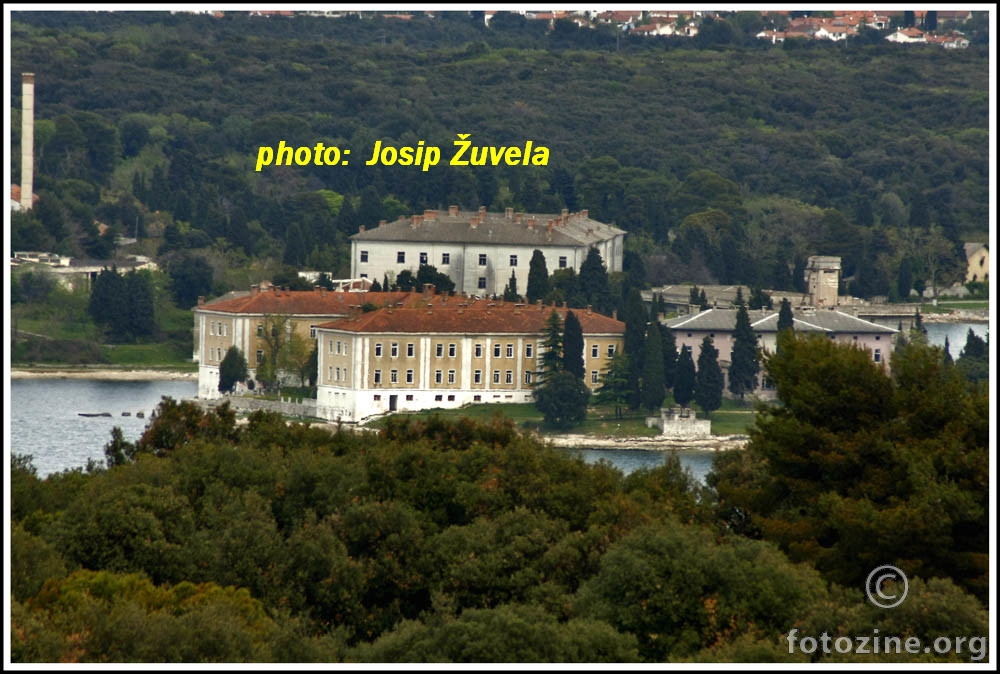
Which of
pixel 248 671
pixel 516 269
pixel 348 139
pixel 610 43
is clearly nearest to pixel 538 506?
pixel 248 671

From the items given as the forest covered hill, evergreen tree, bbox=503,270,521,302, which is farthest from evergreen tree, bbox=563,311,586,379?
the forest covered hill

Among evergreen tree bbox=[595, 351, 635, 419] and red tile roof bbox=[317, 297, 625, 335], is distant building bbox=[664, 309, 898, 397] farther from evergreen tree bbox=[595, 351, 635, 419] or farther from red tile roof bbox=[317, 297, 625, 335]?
evergreen tree bbox=[595, 351, 635, 419]

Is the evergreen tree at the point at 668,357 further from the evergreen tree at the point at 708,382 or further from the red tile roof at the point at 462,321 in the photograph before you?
the red tile roof at the point at 462,321

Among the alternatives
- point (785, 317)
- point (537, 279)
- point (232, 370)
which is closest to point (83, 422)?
point (232, 370)

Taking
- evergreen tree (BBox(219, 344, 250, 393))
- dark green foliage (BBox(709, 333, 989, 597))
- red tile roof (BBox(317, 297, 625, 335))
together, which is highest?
dark green foliage (BBox(709, 333, 989, 597))

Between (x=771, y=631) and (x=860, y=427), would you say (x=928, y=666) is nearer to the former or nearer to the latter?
(x=771, y=631)

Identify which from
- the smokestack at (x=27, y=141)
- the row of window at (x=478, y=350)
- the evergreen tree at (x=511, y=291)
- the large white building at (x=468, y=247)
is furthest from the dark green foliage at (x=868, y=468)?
the smokestack at (x=27, y=141)

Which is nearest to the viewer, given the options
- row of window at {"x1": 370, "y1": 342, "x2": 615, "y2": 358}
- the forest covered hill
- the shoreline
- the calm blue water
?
the calm blue water
